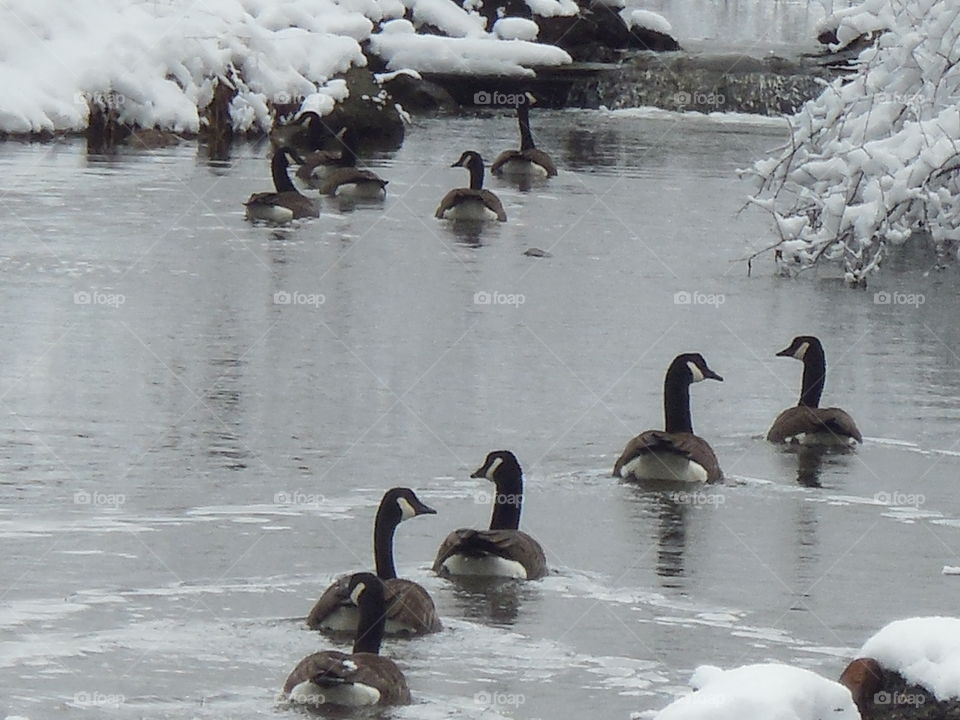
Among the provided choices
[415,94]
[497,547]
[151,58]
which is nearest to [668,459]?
[497,547]

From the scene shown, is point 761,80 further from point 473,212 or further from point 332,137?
point 473,212

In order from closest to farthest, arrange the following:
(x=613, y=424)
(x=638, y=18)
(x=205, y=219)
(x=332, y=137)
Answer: (x=613, y=424) < (x=205, y=219) < (x=332, y=137) < (x=638, y=18)

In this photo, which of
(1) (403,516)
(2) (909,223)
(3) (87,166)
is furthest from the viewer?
(3) (87,166)

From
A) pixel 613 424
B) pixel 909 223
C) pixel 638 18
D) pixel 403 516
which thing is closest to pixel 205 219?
pixel 909 223

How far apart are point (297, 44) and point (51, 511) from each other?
92.3 feet

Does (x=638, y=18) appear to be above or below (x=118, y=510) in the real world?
above

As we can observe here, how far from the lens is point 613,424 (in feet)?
50.4

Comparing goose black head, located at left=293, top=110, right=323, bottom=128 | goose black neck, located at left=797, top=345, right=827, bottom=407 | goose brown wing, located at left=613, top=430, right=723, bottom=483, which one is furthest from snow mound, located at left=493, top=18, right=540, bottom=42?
goose brown wing, located at left=613, top=430, right=723, bottom=483

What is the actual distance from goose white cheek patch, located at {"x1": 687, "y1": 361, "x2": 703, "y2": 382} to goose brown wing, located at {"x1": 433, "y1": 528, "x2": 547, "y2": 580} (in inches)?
140
